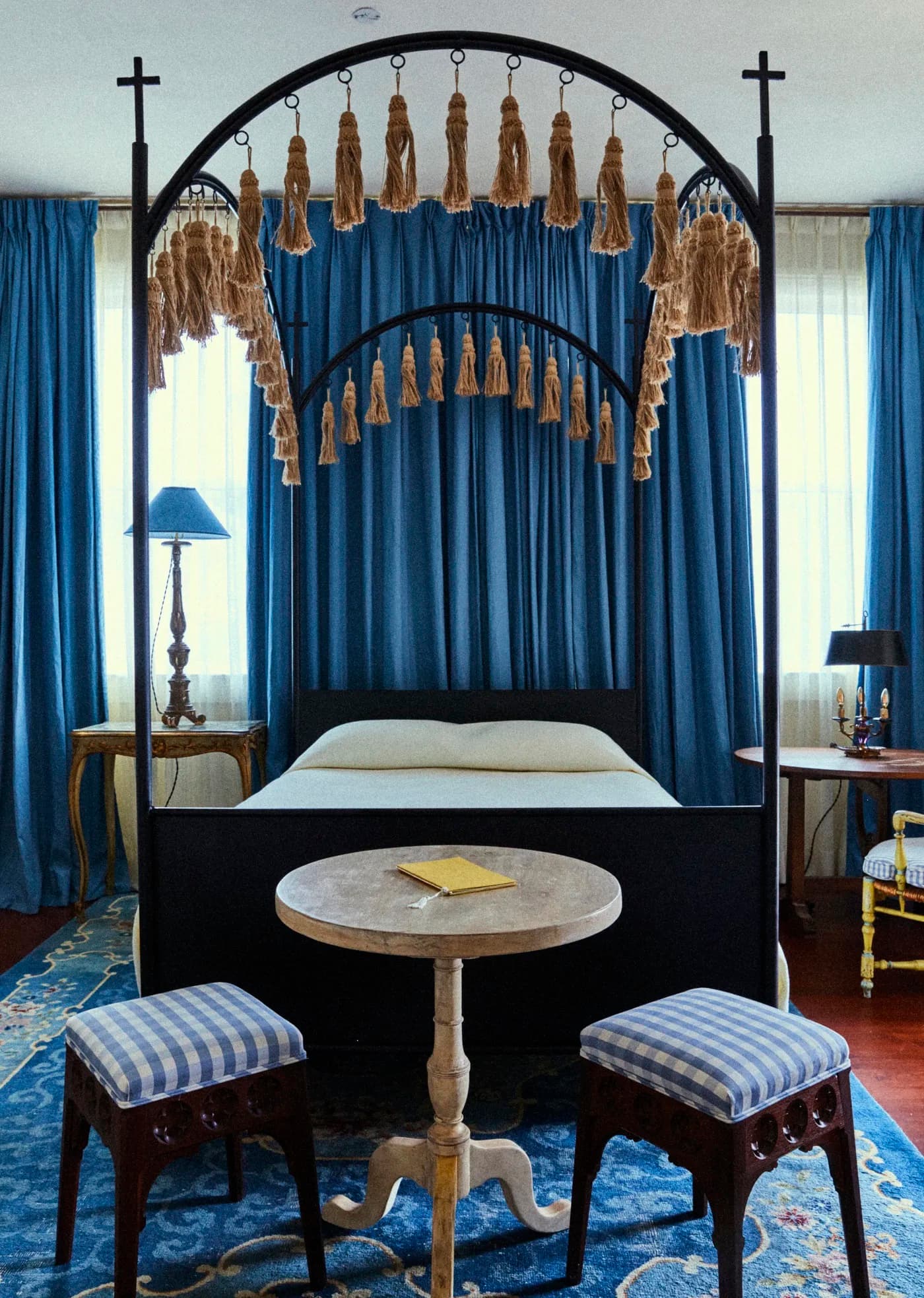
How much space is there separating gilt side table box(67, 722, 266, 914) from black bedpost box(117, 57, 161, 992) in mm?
1528

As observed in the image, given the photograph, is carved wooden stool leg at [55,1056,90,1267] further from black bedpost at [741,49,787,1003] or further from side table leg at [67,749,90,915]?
side table leg at [67,749,90,915]

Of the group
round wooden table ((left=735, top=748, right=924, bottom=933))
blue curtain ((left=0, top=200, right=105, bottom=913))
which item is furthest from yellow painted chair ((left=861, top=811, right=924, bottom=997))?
blue curtain ((left=0, top=200, right=105, bottom=913))

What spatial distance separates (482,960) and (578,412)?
242 cm

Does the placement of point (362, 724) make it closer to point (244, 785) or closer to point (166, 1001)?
point (244, 785)

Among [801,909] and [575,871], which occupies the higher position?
[575,871]

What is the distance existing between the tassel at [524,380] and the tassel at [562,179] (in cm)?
184

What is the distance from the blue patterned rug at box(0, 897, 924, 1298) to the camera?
1679mm

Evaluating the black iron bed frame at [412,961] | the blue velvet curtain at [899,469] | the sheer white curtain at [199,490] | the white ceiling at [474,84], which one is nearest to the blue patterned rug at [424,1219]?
the black iron bed frame at [412,961]

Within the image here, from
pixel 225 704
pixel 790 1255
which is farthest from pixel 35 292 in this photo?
pixel 790 1255

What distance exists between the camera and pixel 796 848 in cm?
372

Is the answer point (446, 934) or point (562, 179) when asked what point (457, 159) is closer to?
point (562, 179)

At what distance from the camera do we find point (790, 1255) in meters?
1.75

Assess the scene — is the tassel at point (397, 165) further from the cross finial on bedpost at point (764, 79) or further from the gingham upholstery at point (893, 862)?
the gingham upholstery at point (893, 862)

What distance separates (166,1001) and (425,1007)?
0.59 metres
